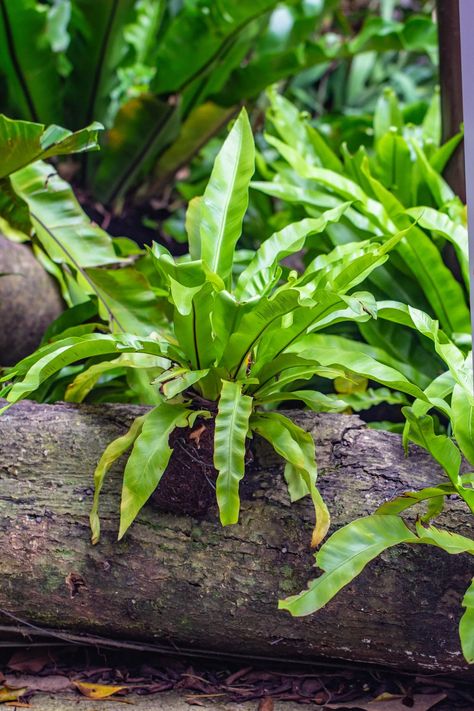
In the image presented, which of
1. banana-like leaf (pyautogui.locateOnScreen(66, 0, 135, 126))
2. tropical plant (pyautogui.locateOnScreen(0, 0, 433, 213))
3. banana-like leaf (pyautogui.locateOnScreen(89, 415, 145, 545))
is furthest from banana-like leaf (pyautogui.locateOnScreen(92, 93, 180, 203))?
banana-like leaf (pyautogui.locateOnScreen(89, 415, 145, 545))

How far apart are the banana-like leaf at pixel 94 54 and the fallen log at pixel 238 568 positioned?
6.42 ft

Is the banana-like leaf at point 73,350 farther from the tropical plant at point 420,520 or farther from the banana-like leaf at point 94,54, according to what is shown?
the banana-like leaf at point 94,54

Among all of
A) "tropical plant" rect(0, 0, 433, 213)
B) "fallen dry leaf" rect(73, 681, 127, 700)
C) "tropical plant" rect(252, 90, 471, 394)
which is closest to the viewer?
"fallen dry leaf" rect(73, 681, 127, 700)

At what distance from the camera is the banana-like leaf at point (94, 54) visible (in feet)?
8.68

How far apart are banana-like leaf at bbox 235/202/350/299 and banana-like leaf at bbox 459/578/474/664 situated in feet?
2.19

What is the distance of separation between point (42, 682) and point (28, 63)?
214cm

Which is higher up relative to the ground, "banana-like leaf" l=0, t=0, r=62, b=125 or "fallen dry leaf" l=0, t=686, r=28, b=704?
"banana-like leaf" l=0, t=0, r=62, b=125

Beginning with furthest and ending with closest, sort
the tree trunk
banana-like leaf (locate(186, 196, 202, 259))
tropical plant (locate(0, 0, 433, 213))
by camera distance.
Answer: tropical plant (locate(0, 0, 433, 213)) < the tree trunk < banana-like leaf (locate(186, 196, 202, 259))

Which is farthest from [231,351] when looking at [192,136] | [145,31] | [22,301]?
[145,31]

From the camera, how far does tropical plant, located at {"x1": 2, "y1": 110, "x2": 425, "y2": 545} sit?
118cm

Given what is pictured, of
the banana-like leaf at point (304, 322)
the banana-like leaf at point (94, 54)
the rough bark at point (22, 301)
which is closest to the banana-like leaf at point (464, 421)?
the banana-like leaf at point (304, 322)

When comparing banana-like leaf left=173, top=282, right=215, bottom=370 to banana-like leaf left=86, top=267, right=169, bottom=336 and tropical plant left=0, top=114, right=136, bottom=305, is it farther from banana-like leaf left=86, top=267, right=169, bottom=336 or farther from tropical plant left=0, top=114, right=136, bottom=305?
tropical plant left=0, top=114, right=136, bottom=305

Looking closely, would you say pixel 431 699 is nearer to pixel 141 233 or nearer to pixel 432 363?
pixel 432 363

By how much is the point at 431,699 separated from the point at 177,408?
2.33 ft
